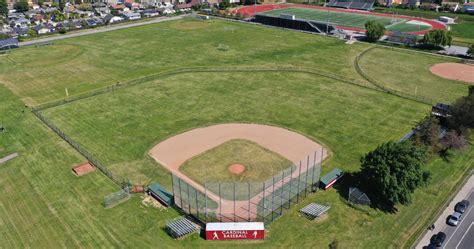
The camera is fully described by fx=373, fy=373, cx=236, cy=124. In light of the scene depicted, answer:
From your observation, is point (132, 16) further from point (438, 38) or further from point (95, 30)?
point (438, 38)

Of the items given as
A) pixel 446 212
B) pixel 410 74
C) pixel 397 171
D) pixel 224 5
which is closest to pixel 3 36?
pixel 224 5

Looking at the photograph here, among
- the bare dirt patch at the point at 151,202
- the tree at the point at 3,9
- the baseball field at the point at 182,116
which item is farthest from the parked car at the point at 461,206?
the tree at the point at 3,9

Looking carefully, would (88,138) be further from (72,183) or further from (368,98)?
(368,98)

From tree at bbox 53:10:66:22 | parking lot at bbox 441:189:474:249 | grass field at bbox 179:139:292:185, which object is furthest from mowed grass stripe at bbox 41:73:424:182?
tree at bbox 53:10:66:22

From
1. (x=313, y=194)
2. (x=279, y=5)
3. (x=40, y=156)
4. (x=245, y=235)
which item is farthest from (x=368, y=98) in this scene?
(x=279, y=5)

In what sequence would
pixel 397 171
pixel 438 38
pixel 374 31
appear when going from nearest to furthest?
pixel 397 171, pixel 438 38, pixel 374 31

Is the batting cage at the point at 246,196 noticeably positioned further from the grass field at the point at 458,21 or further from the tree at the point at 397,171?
the grass field at the point at 458,21
